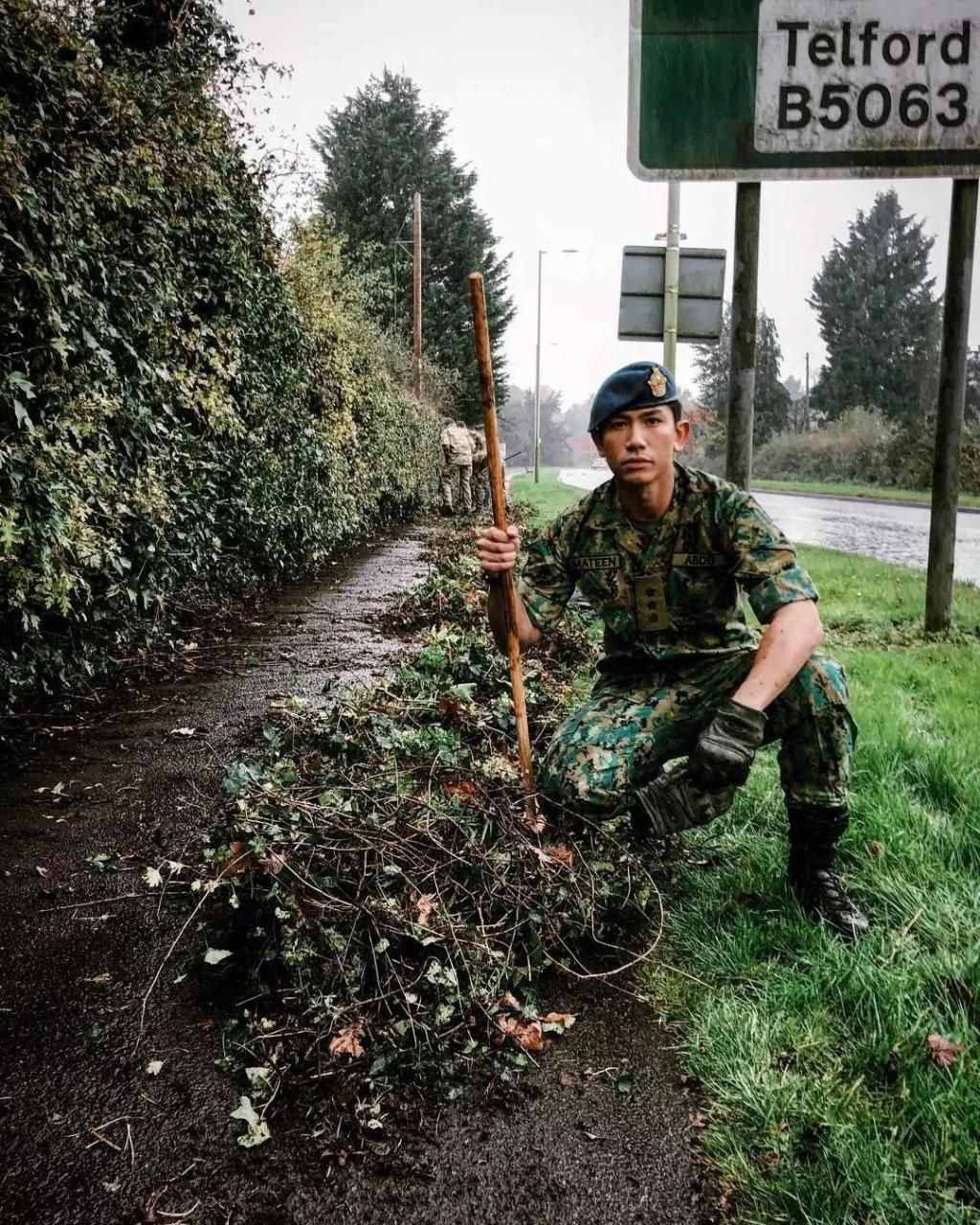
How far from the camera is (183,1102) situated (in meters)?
2.09

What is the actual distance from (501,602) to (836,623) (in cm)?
496

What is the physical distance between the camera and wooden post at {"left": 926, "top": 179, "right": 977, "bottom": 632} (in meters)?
6.05

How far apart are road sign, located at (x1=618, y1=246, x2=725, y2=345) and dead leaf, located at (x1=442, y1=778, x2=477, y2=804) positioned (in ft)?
20.1

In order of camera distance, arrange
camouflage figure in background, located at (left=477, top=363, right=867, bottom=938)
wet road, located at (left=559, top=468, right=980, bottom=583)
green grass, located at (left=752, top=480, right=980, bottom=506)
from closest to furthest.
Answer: camouflage figure in background, located at (left=477, top=363, right=867, bottom=938) < wet road, located at (left=559, top=468, right=980, bottom=583) < green grass, located at (left=752, top=480, right=980, bottom=506)

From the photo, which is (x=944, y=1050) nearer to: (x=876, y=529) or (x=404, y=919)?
(x=404, y=919)

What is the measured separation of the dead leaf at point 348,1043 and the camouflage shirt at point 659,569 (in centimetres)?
154

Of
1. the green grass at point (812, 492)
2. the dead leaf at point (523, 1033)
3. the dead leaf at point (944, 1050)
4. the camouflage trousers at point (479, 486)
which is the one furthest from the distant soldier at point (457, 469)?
the dead leaf at point (944, 1050)

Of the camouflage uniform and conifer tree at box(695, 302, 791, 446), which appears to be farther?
conifer tree at box(695, 302, 791, 446)

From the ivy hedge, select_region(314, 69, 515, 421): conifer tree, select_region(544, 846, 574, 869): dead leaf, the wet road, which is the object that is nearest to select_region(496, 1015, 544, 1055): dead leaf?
select_region(544, 846, 574, 869): dead leaf

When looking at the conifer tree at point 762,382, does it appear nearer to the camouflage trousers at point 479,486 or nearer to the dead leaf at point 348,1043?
the camouflage trousers at point 479,486

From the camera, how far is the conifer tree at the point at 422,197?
3834cm

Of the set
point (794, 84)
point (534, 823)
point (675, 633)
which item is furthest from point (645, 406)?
point (794, 84)

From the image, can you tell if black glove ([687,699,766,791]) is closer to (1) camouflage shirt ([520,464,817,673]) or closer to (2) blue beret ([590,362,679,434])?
(1) camouflage shirt ([520,464,817,673])

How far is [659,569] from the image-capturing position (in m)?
3.07
